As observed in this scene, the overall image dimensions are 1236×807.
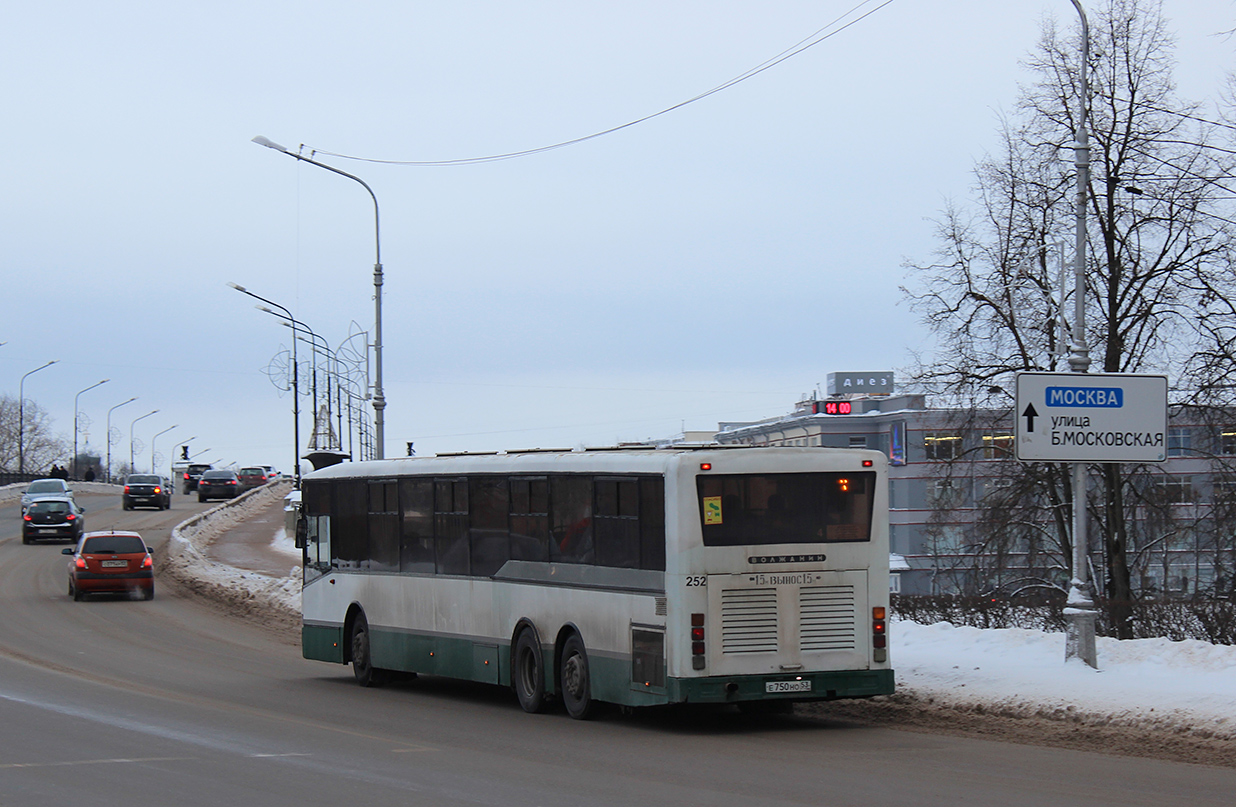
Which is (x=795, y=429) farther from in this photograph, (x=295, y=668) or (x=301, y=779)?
(x=301, y=779)

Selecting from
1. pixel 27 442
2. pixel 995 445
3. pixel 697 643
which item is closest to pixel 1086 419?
pixel 697 643

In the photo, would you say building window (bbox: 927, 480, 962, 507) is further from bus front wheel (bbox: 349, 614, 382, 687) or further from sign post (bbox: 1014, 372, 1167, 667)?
bus front wheel (bbox: 349, 614, 382, 687)

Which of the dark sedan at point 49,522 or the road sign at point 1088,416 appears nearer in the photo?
the road sign at point 1088,416

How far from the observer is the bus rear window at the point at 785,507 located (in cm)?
1401

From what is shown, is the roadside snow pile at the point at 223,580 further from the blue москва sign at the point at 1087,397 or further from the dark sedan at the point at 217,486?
the dark sedan at the point at 217,486

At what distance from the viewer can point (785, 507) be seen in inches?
562

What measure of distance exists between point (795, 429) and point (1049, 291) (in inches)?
2377

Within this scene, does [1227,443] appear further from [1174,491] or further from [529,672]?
Answer: [529,672]

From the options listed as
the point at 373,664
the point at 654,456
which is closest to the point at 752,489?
the point at 654,456

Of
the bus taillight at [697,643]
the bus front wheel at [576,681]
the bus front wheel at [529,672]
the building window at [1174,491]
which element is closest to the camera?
the bus taillight at [697,643]

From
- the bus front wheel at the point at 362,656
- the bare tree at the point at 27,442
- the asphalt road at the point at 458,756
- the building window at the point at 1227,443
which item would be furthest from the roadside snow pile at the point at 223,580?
the bare tree at the point at 27,442

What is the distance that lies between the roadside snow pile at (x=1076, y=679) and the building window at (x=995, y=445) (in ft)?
61.6

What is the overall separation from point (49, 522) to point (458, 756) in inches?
1811

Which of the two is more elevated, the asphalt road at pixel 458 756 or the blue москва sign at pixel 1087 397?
the blue москва sign at pixel 1087 397
